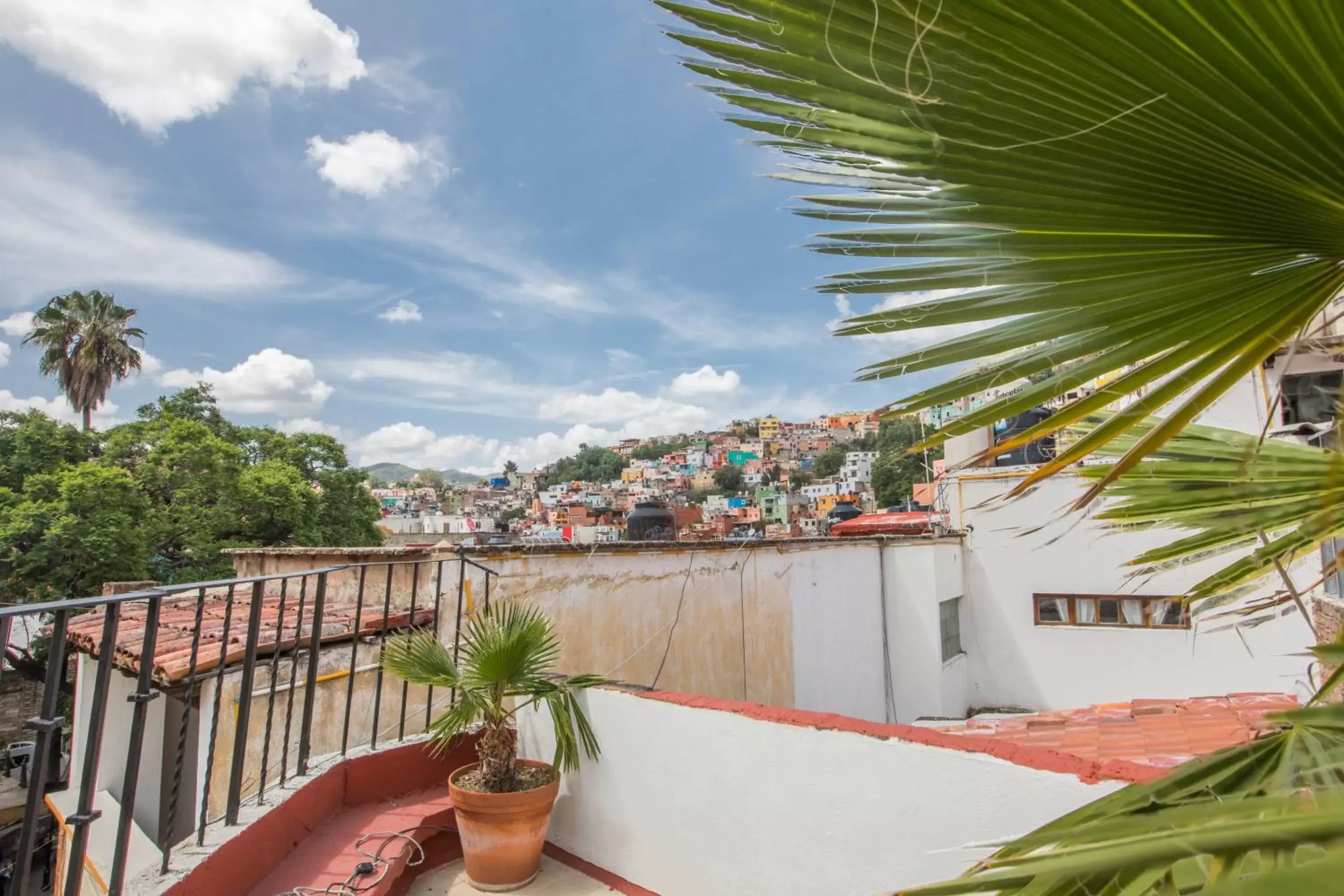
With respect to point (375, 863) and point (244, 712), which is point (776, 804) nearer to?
point (375, 863)

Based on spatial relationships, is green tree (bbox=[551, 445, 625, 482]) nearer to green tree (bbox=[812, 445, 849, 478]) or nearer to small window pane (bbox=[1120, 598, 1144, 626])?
green tree (bbox=[812, 445, 849, 478])

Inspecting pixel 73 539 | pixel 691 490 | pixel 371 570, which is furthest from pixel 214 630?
pixel 691 490

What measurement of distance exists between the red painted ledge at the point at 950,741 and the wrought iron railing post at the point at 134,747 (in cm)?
209

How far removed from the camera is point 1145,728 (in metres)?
4.45

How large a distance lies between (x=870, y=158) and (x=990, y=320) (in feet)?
1.12

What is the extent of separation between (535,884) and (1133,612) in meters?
10.5

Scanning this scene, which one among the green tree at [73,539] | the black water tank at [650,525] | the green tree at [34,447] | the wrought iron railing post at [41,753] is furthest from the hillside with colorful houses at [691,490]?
the green tree at [34,447]

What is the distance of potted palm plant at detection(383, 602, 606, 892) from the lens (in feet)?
11.7

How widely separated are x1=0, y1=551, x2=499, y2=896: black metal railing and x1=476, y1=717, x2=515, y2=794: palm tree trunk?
612 millimetres

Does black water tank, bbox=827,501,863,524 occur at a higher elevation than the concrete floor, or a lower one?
higher

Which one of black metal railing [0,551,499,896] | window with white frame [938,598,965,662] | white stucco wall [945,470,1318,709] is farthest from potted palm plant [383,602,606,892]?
window with white frame [938,598,965,662]

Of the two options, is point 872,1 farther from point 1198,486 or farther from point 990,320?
point 1198,486

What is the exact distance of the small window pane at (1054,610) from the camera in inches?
454

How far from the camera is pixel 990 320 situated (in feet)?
4.05
